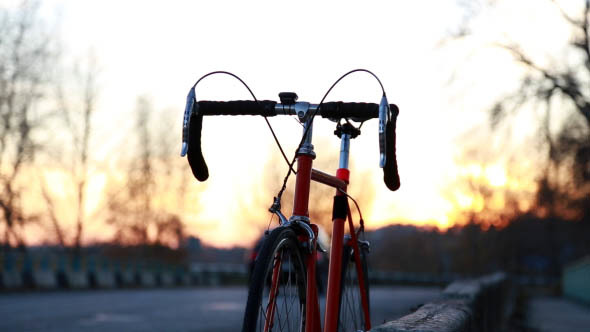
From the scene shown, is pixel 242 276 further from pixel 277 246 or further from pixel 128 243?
pixel 277 246

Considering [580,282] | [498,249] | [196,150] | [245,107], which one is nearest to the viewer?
[245,107]

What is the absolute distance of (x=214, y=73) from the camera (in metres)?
3.36

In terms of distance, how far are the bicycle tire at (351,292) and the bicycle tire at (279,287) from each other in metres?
0.63

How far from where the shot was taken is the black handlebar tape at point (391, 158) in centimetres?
333

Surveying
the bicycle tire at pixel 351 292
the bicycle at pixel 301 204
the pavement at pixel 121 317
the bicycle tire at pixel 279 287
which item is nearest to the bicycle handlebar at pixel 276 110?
the bicycle at pixel 301 204

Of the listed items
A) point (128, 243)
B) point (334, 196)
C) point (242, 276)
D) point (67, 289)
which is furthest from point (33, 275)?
point (128, 243)

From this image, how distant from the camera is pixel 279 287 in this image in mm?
3129

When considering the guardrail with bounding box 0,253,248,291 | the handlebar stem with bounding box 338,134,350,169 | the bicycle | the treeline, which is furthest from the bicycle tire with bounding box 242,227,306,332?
the treeline

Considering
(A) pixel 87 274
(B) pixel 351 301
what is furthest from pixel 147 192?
(B) pixel 351 301

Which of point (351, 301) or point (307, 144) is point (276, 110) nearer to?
point (307, 144)

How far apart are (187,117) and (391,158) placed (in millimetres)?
875

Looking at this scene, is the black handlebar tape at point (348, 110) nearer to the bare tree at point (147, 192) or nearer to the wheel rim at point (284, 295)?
the wheel rim at point (284, 295)

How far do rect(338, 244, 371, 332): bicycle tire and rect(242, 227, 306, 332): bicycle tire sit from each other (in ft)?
2.07

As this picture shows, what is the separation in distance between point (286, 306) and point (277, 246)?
445 mm
